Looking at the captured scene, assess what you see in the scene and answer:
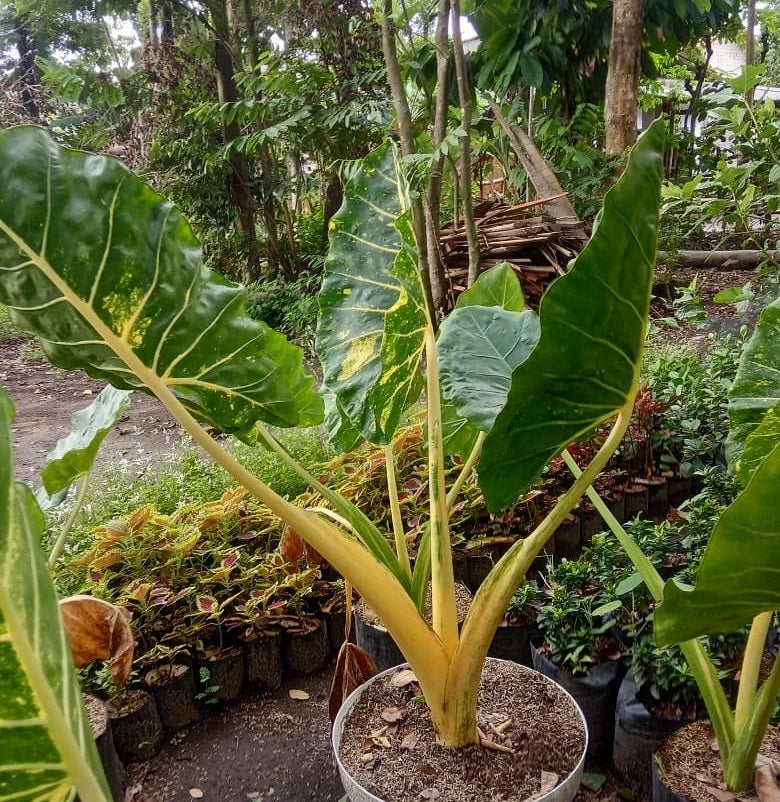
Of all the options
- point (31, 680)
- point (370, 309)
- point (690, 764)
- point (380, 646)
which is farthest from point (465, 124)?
point (31, 680)

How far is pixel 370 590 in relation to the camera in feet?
3.21

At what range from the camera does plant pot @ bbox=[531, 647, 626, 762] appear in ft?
4.59

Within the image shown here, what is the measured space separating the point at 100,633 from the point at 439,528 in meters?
0.75

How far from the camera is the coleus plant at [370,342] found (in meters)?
0.74

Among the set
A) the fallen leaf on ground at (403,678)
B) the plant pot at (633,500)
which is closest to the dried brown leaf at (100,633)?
the fallen leaf on ground at (403,678)

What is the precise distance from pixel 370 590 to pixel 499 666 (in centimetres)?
43

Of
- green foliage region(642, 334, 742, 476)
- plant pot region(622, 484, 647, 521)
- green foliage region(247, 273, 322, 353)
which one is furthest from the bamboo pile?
plant pot region(622, 484, 647, 521)

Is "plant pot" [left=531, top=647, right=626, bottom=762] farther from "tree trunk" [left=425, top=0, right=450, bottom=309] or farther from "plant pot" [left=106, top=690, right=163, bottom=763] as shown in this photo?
"tree trunk" [left=425, top=0, right=450, bottom=309]

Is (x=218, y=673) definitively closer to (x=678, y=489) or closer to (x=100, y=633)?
(x=100, y=633)

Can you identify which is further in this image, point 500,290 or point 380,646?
point 380,646

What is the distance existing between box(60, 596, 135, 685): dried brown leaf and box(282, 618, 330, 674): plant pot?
1.59 ft

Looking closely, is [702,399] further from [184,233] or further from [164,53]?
[164,53]

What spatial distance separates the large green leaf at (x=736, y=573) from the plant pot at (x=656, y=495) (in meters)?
1.71

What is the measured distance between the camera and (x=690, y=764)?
3.45 feet
